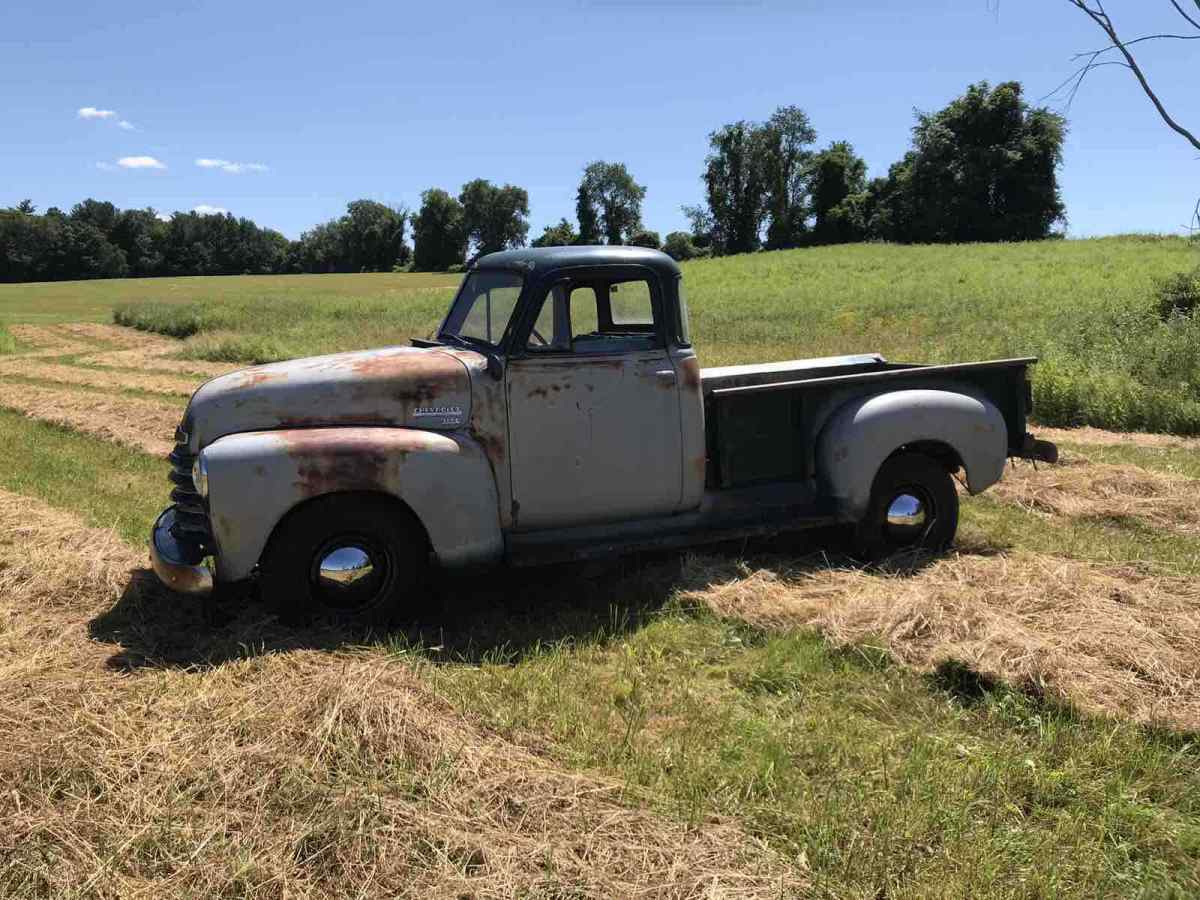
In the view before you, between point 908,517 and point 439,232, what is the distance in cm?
9869

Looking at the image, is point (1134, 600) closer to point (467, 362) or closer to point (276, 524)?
point (467, 362)

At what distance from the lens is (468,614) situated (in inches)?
214

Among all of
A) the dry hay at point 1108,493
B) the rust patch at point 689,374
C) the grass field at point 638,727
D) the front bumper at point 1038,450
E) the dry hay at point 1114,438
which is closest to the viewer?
the grass field at point 638,727

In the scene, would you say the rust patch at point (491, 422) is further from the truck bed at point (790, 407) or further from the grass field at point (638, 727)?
the truck bed at point (790, 407)

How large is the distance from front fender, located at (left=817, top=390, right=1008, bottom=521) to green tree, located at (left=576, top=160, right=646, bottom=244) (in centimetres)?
9455

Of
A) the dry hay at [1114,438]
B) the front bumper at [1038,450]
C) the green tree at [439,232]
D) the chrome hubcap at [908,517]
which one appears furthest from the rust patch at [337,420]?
the green tree at [439,232]

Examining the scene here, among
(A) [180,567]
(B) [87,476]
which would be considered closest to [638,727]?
(A) [180,567]

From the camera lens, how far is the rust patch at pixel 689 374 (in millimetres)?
5449

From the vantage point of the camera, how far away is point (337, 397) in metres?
4.88

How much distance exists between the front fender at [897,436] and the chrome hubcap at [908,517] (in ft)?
1.18

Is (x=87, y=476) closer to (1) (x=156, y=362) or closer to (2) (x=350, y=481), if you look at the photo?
(2) (x=350, y=481)

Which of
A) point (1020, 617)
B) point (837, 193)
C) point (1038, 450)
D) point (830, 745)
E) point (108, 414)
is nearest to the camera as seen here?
point (830, 745)

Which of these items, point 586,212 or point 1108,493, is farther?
point 586,212

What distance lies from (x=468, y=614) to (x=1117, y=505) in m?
5.64
